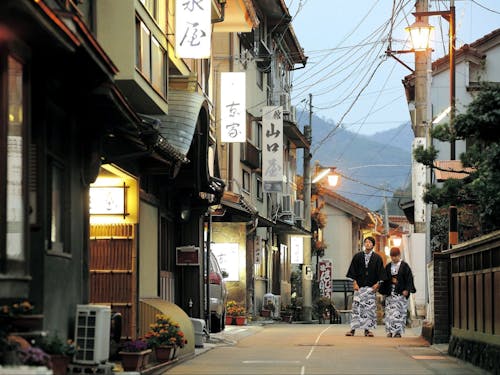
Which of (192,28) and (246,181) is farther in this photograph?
(246,181)

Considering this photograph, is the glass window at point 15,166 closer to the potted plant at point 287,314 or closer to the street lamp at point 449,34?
the street lamp at point 449,34

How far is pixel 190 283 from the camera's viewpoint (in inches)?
1080

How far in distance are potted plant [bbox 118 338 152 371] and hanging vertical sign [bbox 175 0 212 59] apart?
941cm

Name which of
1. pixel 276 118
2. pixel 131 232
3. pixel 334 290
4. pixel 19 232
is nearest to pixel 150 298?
pixel 131 232

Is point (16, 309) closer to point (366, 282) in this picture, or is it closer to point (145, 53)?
point (145, 53)

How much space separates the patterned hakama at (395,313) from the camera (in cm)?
2764

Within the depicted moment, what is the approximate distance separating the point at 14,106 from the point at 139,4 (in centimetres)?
870

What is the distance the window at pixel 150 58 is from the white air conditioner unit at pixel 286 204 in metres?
31.6

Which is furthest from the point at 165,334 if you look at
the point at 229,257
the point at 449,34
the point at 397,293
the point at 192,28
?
the point at 229,257

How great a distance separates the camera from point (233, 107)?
3625 centimetres

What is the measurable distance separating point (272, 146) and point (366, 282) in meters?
16.9

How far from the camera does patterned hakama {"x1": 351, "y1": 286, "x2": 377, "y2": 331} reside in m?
27.6

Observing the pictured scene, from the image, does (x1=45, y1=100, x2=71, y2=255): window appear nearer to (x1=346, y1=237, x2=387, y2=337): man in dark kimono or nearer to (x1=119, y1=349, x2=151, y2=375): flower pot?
(x1=119, y1=349, x2=151, y2=375): flower pot

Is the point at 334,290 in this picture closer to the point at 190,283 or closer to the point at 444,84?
the point at 444,84
